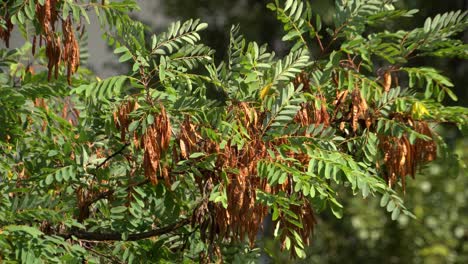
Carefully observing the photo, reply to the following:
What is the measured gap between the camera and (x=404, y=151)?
3916mm

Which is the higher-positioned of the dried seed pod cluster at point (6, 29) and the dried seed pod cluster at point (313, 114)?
the dried seed pod cluster at point (6, 29)

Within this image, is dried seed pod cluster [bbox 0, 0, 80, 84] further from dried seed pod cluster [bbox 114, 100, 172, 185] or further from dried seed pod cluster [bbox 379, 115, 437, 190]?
dried seed pod cluster [bbox 379, 115, 437, 190]

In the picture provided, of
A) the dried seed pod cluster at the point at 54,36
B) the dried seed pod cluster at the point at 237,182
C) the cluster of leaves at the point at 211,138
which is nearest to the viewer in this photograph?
the dried seed pod cluster at the point at 237,182

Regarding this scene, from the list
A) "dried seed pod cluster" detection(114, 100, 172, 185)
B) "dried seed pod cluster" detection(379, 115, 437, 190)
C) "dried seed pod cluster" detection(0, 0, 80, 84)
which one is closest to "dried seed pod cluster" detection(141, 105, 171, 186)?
"dried seed pod cluster" detection(114, 100, 172, 185)

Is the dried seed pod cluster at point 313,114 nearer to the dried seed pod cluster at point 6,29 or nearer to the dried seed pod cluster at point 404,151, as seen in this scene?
the dried seed pod cluster at point 404,151

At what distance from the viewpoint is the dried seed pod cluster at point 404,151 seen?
392cm

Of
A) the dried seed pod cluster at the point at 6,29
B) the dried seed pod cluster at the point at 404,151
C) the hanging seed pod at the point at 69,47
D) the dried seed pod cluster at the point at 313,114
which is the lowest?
the dried seed pod cluster at the point at 404,151

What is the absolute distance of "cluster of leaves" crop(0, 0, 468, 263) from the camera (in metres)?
3.61

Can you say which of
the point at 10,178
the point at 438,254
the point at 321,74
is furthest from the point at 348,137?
the point at 438,254

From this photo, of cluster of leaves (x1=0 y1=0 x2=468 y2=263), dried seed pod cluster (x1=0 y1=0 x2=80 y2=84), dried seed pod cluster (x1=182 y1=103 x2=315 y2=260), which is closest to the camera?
dried seed pod cluster (x1=182 y1=103 x2=315 y2=260)

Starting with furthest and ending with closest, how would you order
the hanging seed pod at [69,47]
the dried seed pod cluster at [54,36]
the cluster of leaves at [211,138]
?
the hanging seed pod at [69,47], the dried seed pod cluster at [54,36], the cluster of leaves at [211,138]

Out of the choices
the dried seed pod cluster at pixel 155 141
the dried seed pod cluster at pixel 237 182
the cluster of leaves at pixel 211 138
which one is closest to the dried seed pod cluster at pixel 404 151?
the cluster of leaves at pixel 211 138

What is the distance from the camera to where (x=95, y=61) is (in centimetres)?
1316

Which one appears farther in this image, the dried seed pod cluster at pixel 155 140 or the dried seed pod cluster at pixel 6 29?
the dried seed pod cluster at pixel 6 29
